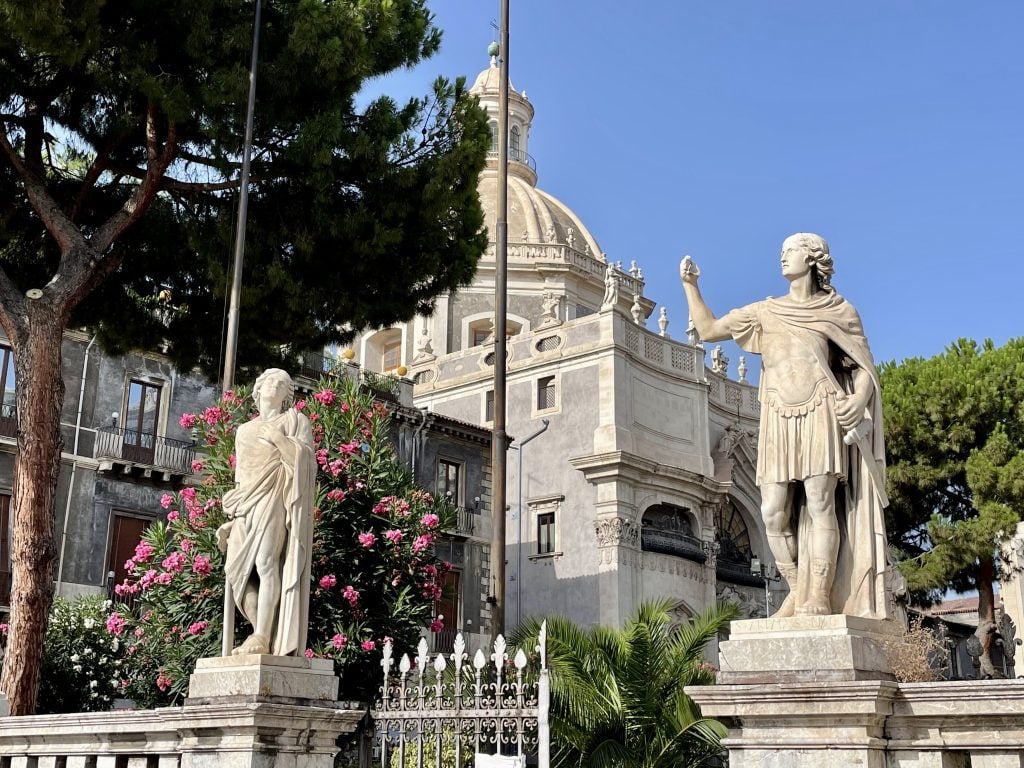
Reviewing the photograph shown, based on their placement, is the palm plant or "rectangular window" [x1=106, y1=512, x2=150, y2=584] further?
"rectangular window" [x1=106, y1=512, x2=150, y2=584]

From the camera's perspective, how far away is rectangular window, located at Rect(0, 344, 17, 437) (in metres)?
23.0

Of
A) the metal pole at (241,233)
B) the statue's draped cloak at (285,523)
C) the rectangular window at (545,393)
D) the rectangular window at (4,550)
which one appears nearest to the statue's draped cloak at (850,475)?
the statue's draped cloak at (285,523)

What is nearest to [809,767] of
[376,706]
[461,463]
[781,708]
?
[781,708]

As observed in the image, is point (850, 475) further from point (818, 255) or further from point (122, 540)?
point (122, 540)

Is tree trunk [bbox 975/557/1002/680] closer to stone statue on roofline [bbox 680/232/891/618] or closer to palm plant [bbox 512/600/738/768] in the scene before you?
palm plant [bbox 512/600/738/768]

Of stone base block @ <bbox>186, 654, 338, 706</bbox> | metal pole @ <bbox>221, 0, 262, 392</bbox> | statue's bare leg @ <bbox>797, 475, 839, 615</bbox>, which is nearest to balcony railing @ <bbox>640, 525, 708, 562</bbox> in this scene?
metal pole @ <bbox>221, 0, 262, 392</bbox>

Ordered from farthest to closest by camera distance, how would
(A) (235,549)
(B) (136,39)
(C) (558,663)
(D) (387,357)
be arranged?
(D) (387,357), (B) (136,39), (C) (558,663), (A) (235,549)

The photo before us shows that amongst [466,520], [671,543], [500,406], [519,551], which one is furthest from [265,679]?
[671,543]

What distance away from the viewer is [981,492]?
2731 centimetres

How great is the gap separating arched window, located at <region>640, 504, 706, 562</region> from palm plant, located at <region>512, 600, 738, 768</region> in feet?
73.2

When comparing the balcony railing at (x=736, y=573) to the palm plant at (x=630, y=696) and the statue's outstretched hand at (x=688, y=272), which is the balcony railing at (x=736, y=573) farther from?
the statue's outstretched hand at (x=688, y=272)

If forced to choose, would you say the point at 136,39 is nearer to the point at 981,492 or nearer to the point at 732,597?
the point at 981,492

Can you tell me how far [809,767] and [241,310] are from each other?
1029cm

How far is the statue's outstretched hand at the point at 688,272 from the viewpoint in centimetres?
635
